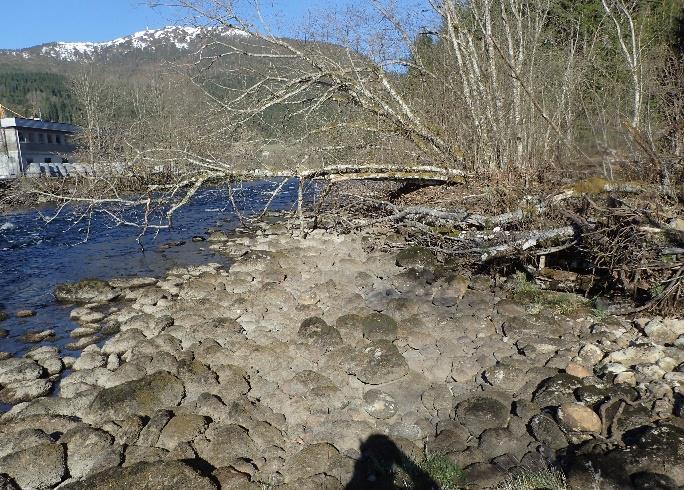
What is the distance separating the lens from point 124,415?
5.16 metres

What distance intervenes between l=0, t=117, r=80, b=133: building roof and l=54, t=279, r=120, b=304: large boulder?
36228 millimetres

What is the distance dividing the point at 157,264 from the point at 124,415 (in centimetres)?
670

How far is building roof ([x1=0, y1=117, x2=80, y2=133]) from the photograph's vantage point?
38.4 metres

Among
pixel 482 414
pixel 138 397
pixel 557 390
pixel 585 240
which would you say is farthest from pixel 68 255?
pixel 557 390

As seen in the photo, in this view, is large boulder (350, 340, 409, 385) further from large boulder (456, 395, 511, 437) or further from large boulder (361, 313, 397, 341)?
large boulder (456, 395, 511, 437)

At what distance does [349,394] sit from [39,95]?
271 ft

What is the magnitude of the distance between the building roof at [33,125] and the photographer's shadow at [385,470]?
43323mm

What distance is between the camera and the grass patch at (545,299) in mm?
7012

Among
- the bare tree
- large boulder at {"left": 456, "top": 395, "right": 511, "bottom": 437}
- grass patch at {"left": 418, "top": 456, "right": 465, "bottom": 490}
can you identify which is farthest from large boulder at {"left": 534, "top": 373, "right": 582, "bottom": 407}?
the bare tree

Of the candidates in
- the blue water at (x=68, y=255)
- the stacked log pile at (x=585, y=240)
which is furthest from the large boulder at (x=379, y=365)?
the blue water at (x=68, y=255)

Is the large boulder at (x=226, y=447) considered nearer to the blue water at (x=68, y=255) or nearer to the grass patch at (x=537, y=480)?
the grass patch at (x=537, y=480)

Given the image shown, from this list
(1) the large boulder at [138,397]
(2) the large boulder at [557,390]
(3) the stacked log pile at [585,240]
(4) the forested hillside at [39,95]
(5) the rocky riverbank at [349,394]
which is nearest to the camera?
(5) the rocky riverbank at [349,394]

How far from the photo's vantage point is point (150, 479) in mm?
4117

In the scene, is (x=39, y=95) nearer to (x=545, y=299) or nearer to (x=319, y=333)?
(x=319, y=333)
